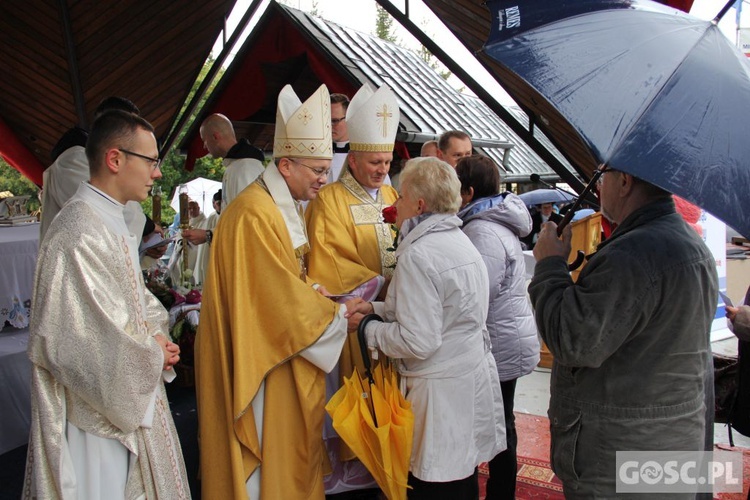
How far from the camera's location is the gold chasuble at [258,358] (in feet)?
8.07

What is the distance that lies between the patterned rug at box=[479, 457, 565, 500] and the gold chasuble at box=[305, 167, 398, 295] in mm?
1519

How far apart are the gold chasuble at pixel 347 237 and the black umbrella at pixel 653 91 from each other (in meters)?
1.44

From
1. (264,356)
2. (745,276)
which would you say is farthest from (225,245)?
(745,276)

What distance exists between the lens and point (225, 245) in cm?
251

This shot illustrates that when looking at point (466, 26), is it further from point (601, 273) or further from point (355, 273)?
point (601, 273)

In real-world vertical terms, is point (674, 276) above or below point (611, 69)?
below

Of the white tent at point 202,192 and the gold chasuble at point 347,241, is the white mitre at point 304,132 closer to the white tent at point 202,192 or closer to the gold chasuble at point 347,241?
the gold chasuble at point 347,241

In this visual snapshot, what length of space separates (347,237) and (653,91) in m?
1.78

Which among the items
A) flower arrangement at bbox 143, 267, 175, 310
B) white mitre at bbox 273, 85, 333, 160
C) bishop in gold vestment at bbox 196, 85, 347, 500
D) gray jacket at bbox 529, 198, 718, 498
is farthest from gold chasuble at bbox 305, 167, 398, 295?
flower arrangement at bbox 143, 267, 175, 310

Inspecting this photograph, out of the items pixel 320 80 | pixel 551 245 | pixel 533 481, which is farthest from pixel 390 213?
pixel 320 80

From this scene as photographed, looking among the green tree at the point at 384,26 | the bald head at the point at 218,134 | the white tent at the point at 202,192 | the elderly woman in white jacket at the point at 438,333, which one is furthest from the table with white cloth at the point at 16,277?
the green tree at the point at 384,26

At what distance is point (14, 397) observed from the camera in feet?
12.7

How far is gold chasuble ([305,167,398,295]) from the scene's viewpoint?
2967 millimetres

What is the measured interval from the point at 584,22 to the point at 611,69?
21cm
